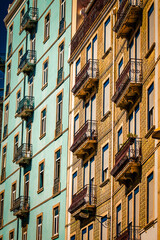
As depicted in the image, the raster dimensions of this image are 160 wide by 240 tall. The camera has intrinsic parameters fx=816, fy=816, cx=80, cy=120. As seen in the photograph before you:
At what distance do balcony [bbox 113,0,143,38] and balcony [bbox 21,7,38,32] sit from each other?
21.0m

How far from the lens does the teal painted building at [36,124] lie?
54.1m

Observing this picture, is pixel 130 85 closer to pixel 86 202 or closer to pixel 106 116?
pixel 106 116

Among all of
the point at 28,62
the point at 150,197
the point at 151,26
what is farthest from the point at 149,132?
the point at 28,62

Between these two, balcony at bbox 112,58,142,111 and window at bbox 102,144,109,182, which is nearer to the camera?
balcony at bbox 112,58,142,111

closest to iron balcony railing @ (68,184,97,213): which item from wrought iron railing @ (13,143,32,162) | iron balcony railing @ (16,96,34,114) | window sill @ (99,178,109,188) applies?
window sill @ (99,178,109,188)

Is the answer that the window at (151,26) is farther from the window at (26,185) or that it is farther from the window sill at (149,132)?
the window at (26,185)

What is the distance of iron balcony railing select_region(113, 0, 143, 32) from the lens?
4084cm

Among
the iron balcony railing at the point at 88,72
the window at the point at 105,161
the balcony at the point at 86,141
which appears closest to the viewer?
the window at the point at 105,161

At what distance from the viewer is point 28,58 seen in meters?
63.5

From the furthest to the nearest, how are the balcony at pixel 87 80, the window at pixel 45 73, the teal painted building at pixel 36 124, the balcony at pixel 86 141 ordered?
the window at pixel 45 73, the teal painted building at pixel 36 124, the balcony at pixel 87 80, the balcony at pixel 86 141

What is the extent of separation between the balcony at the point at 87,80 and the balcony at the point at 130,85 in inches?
252

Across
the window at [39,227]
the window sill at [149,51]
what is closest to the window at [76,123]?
the window at [39,227]

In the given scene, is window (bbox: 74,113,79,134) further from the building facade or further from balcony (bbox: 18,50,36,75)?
balcony (bbox: 18,50,36,75)

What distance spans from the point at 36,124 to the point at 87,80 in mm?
12580
